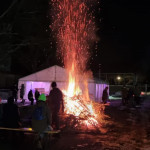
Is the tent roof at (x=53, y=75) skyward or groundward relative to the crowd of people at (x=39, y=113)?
skyward

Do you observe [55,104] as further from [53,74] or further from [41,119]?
[53,74]

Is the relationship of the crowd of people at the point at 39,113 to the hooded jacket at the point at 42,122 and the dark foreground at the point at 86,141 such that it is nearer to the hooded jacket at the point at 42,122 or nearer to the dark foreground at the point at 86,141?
→ the hooded jacket at the point at 42,122

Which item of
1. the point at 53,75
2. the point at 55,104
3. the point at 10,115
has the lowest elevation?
the point at 10,115

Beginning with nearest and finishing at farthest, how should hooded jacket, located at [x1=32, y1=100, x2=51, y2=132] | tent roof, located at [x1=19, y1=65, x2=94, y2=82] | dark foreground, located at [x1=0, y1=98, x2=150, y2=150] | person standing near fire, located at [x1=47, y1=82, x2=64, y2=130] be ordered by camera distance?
hooded jacket, located at [x1=32, y1=100, x2=51, y2=132] < dark foreground, located at [x1=0, y1=98, x2=150, y2=150] < person standing near fire, located at [x1=47, y1=82, x2=64, y2=130] < tent roof, located at [x1=19, y1=65, x2=94, y2=82]

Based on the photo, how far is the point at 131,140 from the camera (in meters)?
8.33

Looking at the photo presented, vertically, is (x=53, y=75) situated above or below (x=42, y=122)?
above

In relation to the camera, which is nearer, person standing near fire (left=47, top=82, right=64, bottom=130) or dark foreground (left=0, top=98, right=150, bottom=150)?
dark foreground (left=0, top=98, right=150, bottom=150)

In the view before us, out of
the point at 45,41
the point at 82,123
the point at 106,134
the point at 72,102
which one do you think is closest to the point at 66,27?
the point at 45,41

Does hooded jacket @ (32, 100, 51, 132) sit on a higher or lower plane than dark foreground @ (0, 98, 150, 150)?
higher

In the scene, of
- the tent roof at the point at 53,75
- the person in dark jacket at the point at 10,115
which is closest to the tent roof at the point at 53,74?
the tent roof at the point at 53,75

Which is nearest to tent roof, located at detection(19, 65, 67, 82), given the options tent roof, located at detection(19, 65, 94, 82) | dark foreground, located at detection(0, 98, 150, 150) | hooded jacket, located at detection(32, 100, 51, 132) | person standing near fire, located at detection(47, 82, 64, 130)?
tent roof, located at detection(19, 65, 94, 82)

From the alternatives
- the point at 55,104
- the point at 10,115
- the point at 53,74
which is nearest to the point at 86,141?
the point at 55,104

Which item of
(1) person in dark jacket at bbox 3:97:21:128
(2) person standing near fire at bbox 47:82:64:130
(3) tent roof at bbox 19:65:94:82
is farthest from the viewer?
(3) tent roof at bbox 19:65:94:82

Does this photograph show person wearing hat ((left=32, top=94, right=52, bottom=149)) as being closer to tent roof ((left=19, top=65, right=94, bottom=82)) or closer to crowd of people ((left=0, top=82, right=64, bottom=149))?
crowd of people ((left=0, top=82, right=64, bottom=149))
